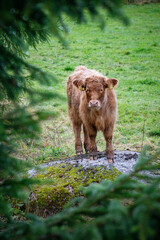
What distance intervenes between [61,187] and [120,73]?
8554mm

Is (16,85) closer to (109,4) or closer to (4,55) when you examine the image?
(4,55)

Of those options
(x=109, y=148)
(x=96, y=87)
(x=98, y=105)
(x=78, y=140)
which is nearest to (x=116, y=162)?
(x=109, y=148)

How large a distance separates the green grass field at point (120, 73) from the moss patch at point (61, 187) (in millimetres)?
1170

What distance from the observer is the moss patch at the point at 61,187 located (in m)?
3.82

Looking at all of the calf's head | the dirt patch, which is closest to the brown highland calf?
the calf's head

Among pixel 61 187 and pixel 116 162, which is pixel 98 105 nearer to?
pixel 116 162

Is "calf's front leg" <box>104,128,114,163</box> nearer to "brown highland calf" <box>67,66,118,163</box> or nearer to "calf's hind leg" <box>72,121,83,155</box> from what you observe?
"brown highland calf" <box>67,66,118,163</box>

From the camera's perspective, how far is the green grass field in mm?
6840

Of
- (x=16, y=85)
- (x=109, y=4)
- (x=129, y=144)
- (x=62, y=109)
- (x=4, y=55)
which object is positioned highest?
(x=109, y=4)

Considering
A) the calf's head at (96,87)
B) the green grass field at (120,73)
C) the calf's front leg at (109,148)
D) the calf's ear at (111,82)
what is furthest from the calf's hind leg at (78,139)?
the calf's ear at (111,82)

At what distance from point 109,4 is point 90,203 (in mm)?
1246

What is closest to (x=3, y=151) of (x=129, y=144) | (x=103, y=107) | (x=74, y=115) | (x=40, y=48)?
(x=103, y=107)

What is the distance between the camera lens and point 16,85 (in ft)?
8.14

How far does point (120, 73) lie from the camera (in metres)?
11.7
